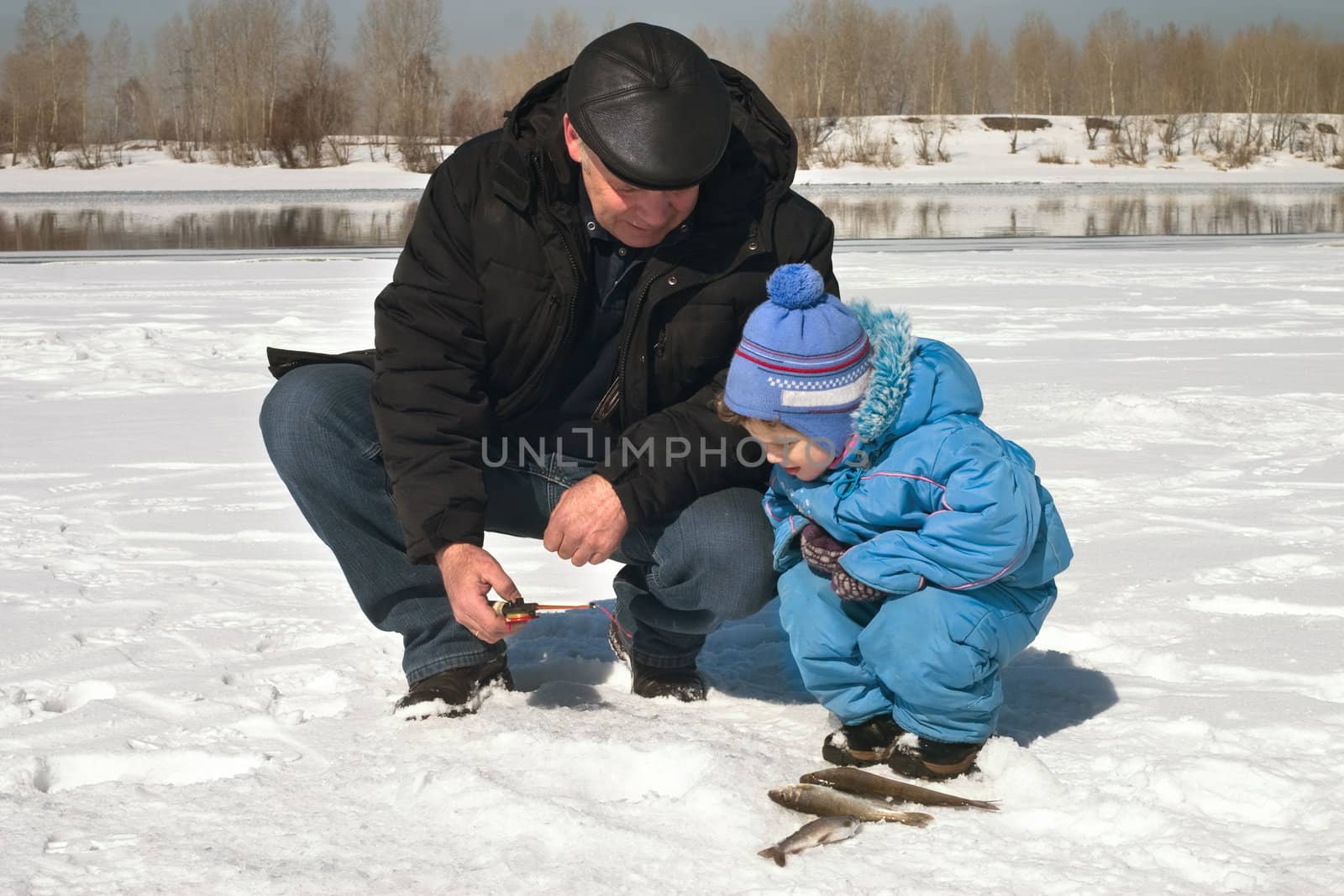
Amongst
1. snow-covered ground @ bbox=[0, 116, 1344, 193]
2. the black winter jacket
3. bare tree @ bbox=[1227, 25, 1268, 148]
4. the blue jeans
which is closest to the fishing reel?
the black winter jacket

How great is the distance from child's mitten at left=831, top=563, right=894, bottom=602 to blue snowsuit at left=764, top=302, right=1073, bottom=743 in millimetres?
30

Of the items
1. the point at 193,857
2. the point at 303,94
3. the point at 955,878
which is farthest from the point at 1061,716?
the point at 303,94

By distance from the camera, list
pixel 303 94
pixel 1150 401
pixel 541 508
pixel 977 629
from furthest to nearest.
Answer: pixel 303 94, pixel 1150 401, pixel 541 508, pixel 977 629

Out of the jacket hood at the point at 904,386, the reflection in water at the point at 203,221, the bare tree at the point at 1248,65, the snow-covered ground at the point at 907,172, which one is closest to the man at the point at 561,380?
the jacket hood at the point at 904,386

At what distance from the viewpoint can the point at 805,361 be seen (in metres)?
2.10

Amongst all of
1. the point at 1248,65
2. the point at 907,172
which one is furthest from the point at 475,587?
the point at 1248,65

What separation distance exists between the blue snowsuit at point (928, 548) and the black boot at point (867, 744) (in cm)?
2

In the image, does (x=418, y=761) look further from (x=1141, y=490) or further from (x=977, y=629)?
(x=1141, y=490)

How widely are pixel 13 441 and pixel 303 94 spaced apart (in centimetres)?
3897

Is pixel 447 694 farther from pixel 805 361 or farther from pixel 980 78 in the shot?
pixel 980 78

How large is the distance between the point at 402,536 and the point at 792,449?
781mm

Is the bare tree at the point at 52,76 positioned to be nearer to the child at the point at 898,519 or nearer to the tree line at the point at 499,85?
the tree line at the point at 499,85

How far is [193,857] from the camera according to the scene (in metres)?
1.89

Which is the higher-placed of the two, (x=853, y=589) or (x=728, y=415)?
(x=728, y=415)
